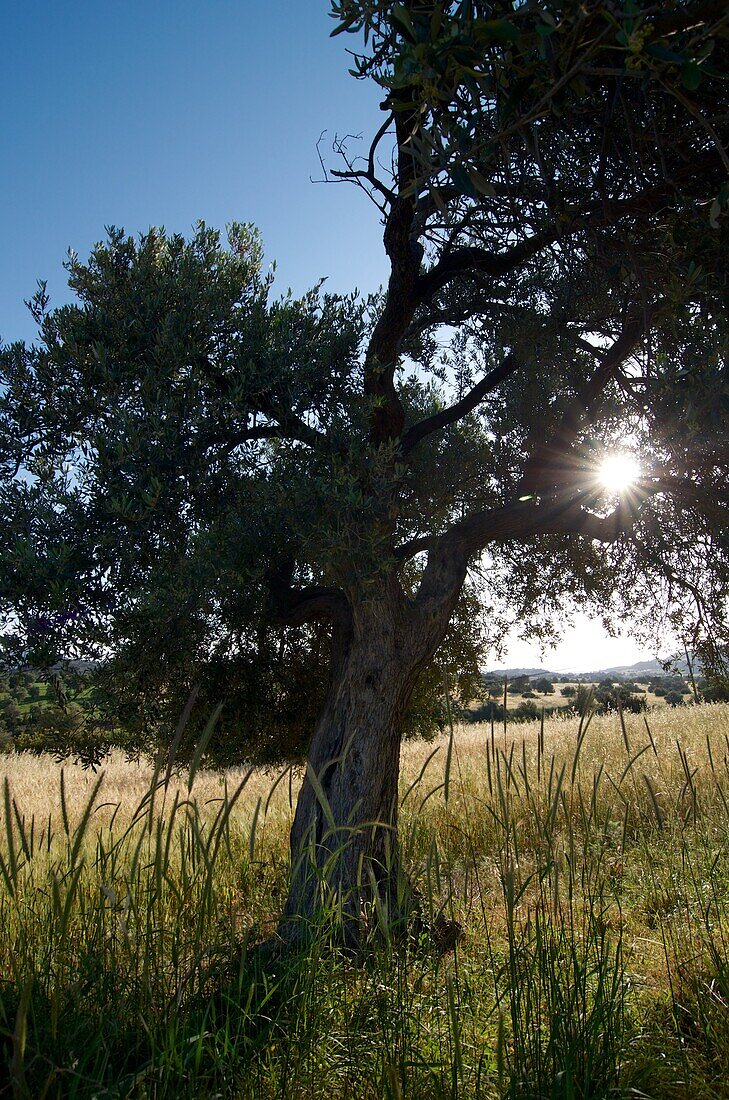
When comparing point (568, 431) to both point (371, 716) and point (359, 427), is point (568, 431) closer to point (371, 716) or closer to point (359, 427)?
point (359, 427)

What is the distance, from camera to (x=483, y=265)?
30.0ft

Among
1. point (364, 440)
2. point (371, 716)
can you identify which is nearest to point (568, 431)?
point (364, 440)

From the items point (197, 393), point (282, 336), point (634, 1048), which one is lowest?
point (634, 1048)

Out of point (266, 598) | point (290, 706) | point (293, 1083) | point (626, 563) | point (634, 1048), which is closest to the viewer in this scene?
point (293, 1083)

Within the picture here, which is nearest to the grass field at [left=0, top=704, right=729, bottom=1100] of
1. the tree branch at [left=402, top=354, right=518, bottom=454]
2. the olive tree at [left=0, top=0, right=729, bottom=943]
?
the olive tree at [left=0, top=0, right=729, bottom=943]

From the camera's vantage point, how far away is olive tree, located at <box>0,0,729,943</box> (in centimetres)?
612

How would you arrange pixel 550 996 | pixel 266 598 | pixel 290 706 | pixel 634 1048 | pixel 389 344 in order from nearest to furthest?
pixel 550 996 < pixel 634 1048 < pixel 266 598 < pixel 389 344 < pixel 290 706

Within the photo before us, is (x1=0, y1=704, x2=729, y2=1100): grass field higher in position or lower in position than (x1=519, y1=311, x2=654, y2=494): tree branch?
lower

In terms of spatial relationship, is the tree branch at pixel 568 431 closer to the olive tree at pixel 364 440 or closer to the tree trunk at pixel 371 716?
the olive tree at pixel 364 440

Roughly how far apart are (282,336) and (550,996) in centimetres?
669

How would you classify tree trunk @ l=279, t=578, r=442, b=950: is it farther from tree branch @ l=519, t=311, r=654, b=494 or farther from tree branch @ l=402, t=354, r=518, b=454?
tree branch @ l=519, t=311, r=654, b=494

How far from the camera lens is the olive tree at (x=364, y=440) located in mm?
6125

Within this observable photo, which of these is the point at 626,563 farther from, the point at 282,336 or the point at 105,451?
the point at 105,451

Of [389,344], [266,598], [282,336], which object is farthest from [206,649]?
[389,344]
